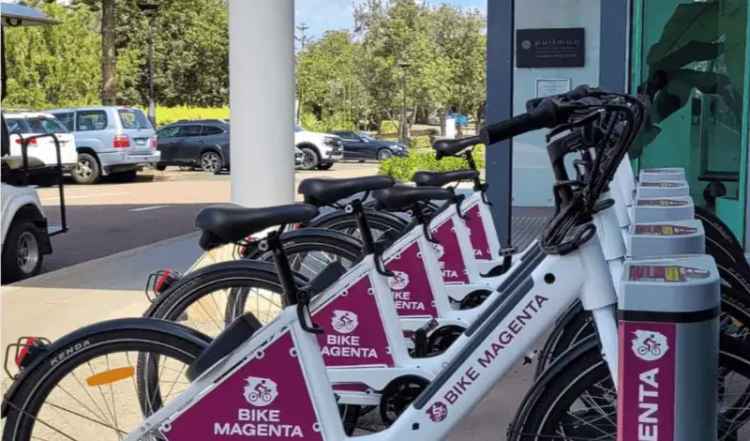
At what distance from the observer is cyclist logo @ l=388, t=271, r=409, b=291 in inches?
168

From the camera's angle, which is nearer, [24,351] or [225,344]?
[225,344]

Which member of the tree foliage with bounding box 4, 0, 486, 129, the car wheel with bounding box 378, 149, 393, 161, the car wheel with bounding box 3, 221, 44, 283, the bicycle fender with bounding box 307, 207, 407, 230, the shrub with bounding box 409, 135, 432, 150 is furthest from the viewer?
the shrub with bounding box 409, 135, 432, 150

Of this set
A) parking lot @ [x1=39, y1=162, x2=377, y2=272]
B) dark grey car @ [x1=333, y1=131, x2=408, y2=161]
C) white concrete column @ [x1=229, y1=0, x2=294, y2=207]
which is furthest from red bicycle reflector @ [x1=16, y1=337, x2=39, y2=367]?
dark grey car @ [x1=333, y1=131, x2=408, y2=161]

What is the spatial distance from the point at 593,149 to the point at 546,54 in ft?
17.0

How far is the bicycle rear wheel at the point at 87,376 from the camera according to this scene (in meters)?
2.88

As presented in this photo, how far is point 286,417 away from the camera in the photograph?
281 centimetres

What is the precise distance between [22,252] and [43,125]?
29.9ft

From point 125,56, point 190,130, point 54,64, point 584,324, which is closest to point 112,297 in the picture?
point 584,324

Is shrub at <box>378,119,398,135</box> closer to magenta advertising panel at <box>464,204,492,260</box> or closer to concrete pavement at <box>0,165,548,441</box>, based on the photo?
concrete pavement at <box>0,165,548,441</box>

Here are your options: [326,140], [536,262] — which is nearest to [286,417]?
[536,262]

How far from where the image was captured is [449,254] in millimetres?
4762

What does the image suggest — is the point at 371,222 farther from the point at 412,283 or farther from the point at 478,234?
the point at 412,283

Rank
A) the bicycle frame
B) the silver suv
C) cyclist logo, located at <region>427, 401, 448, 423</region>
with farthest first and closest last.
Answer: the silver suv < cyclist logo, located at <region>427, 401, 448, 423</region> < the bicycle frame

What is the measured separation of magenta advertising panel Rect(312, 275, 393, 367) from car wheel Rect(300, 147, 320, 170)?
22457 millimetres
